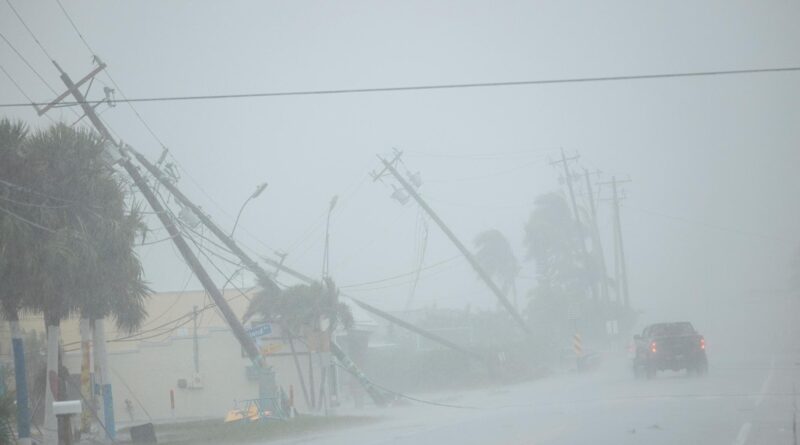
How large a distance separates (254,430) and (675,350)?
59.6ft

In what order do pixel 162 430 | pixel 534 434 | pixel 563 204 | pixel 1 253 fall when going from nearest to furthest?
pixel 534 434, pixel 1 253, pixel 162 430, pixel 563 204

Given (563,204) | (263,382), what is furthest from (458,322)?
(263,382)

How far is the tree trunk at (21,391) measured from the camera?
20.8 meters

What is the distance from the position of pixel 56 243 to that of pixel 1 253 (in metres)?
1.31

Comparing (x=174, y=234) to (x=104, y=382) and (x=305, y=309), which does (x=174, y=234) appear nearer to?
(x=104, y=382)

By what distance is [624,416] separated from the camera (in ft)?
74.2

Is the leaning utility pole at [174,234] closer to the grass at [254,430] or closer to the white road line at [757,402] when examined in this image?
the grass at [254,430]

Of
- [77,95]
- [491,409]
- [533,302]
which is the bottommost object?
[491,409]

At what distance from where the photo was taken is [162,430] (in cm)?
3316

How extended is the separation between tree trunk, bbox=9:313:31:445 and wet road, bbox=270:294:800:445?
6.34m

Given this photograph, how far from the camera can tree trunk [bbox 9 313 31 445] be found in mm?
20812

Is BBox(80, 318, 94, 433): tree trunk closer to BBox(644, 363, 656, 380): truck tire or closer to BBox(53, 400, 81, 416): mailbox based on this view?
Result: BBox(53, 400, 81, 416): mailbox

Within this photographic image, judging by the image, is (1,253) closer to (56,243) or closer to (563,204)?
(56,243)

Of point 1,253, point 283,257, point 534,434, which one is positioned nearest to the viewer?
point 534,434
